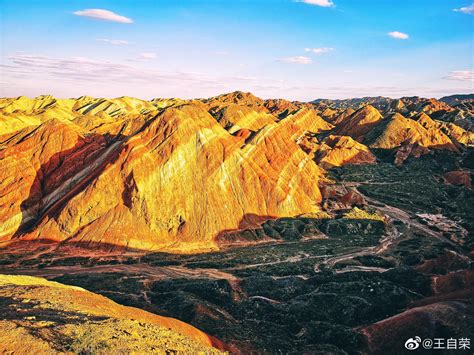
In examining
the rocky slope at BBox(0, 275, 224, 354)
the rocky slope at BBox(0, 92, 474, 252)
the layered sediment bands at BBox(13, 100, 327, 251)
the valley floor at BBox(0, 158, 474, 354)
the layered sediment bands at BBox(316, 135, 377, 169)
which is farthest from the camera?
the layered sediment bands at BBox(316, 135, 377, 169)

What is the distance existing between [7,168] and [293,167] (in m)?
54.8

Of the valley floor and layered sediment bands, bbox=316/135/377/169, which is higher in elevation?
layered sediment bands, bbox=316/135/377/169

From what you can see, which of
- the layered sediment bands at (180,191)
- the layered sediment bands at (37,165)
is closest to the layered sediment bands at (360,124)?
the layered sediment bands at (180,191)

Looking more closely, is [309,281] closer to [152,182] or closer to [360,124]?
[152,182]

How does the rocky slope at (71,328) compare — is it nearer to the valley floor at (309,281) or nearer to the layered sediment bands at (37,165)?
the valley floor at (309,281)

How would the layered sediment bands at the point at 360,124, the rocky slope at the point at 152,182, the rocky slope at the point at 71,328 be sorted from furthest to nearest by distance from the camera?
the layered sediment bands at the point at 360,124, the rocky slope at the point at 152,182, the rocky slope at the point at 71,328

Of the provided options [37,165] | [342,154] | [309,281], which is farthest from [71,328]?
[342,154]

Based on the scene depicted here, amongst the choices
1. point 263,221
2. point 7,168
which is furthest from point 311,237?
point 7,168

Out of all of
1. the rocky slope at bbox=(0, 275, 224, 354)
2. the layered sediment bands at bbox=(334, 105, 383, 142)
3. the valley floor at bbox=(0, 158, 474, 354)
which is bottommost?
the valley floor at bbox=(0, 158, 474, 354)

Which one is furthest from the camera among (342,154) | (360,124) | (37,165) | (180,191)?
(360,124)

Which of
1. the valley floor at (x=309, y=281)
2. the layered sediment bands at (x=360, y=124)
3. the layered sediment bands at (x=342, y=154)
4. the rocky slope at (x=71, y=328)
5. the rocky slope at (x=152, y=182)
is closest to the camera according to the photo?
the rocky slope at (x=71, y=328)

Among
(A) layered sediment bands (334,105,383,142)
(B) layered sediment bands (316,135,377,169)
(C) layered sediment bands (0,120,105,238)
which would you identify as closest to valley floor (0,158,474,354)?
(C) layered sediment bands (0,120,105,238)

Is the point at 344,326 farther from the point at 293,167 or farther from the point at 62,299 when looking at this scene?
the point at 293,167

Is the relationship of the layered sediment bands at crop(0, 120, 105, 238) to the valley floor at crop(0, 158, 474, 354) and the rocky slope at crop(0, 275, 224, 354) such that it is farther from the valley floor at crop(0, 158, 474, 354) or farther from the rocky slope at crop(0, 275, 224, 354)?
the rocky slope at crop(0, 275, 224, 354)
